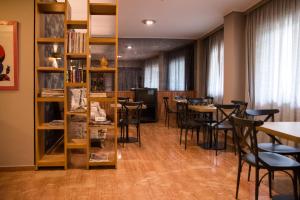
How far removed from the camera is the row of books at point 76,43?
3.65m

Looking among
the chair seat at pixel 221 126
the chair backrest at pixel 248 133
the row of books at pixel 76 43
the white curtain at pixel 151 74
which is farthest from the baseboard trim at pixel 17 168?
the white curtain at pixel 151 74

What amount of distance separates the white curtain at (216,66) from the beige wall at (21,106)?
15.0ft

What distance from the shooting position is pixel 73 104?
433 cm

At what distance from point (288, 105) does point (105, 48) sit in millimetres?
7737

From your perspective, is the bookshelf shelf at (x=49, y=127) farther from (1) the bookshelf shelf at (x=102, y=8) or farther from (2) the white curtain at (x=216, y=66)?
(2) the white curtain at (x=216, y=66)

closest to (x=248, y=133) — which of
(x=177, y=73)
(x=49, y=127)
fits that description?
(x=49, y=127)

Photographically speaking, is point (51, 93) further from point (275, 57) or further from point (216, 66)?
point (216, 66)

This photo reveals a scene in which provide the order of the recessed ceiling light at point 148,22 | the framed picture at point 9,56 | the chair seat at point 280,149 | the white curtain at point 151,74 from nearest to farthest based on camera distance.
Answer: the chair seat at point 280,149
the framed picture at point 9,56
the recessed ceiling light at point 148,22
the white curtain at point 151,74

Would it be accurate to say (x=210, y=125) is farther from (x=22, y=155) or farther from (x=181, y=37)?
(x=181, y=37)

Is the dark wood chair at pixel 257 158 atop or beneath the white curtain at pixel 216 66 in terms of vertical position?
beneath

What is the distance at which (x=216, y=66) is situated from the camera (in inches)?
282

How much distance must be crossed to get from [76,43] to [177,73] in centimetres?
592

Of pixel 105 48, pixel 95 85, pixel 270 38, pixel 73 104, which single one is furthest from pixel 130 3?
pixel 105 48

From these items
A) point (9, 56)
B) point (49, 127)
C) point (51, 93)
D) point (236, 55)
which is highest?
point (236, 55)
